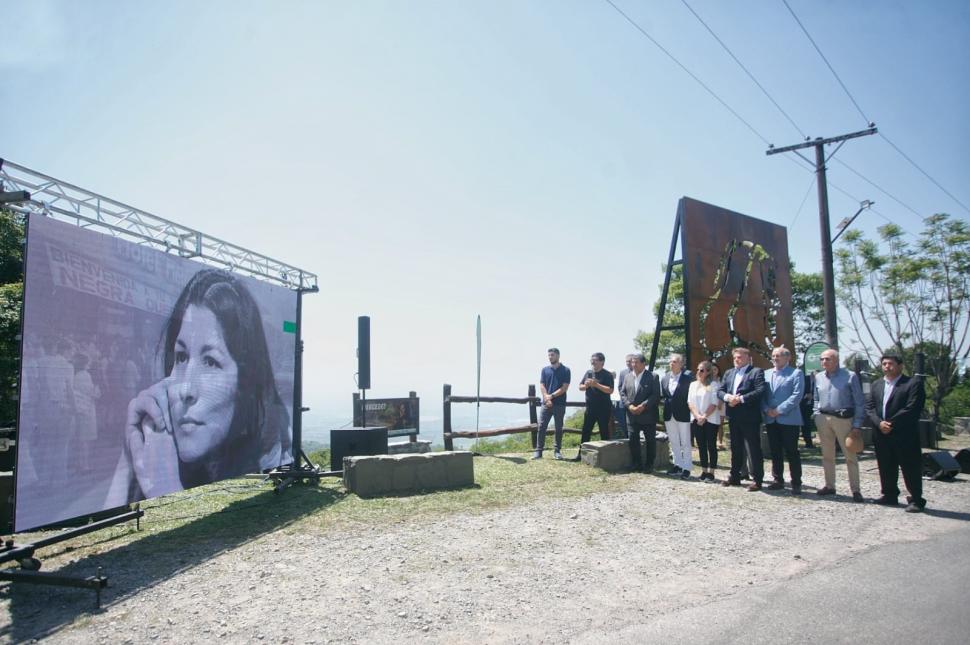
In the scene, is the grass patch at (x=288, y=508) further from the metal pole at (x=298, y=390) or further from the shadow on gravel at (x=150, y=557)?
the metal pole at (x=298, y=390)

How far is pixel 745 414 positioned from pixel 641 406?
148 centimetres

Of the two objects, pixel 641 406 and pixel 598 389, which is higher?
pixel 598 389

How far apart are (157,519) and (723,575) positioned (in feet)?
19.6

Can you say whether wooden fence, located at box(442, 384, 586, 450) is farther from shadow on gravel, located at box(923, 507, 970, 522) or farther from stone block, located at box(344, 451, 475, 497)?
shadow on gravel, located at box(923, 507, 970, 522)

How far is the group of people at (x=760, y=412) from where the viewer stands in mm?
6305

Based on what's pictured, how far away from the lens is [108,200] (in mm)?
5629

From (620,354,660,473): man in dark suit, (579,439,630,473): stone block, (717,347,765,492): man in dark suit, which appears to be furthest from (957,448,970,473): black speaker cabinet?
(579,439,630,473): stone block

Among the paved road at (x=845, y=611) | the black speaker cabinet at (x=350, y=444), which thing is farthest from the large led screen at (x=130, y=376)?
the paved road at (x=845, y=611)

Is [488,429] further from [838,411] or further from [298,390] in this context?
[838,411]

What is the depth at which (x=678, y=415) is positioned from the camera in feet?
26.9

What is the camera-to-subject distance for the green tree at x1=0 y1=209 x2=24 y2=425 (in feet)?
39.5

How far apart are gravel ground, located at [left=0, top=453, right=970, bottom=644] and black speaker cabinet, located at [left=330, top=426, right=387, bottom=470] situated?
2.54 metres

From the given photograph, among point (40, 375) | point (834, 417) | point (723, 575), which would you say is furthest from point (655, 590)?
point (40, 375)

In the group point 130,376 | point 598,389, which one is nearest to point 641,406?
point 598,389
